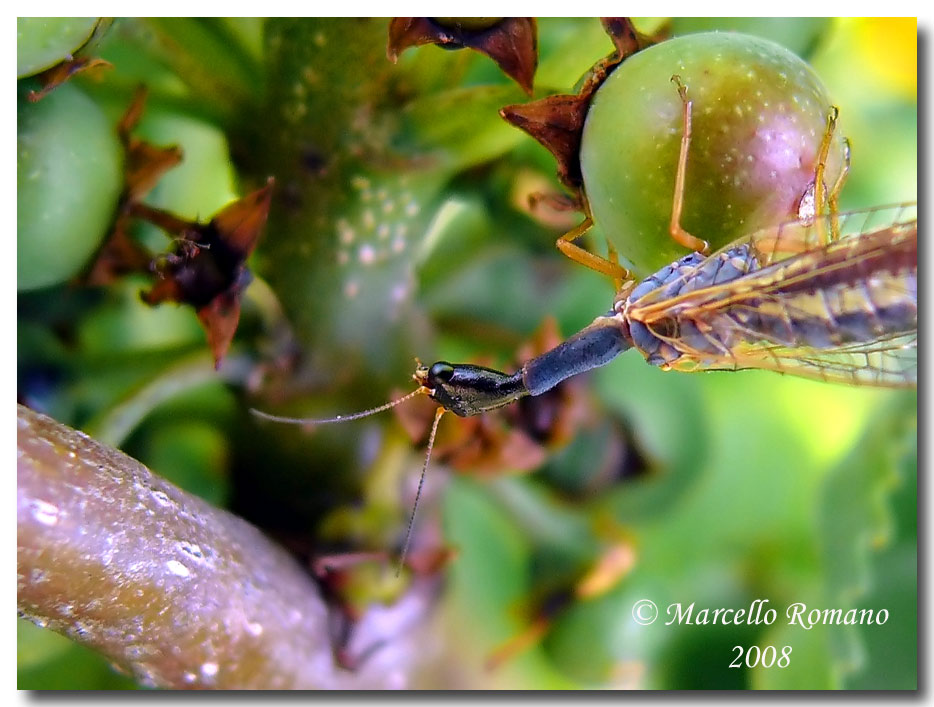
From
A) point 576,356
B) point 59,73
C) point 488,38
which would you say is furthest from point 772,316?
point 59,73

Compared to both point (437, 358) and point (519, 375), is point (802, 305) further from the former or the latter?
point (437, 358)

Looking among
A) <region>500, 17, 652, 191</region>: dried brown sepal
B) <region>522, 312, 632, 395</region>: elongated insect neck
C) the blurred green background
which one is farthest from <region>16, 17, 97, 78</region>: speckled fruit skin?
<region>522, 312, 632, 395</region>: elongated insect neck

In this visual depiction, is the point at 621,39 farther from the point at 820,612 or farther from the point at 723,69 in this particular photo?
the point at 820,612

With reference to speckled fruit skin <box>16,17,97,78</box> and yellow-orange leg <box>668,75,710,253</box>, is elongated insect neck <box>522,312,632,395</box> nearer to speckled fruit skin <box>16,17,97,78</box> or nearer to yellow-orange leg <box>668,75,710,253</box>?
yellow-orange leg <box>668,75,710,253</box>

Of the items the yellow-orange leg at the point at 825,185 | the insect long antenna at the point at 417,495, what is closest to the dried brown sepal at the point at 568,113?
the yellow-orange leg at the point at 825,185

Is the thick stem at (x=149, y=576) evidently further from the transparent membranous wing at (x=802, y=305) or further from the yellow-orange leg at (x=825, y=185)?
the yellow-orange leg at (x=825, y=185)
